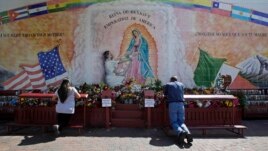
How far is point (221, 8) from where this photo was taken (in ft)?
53.3

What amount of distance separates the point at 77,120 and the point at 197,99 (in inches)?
153

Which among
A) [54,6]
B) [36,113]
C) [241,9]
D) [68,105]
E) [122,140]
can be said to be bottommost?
[122,140]

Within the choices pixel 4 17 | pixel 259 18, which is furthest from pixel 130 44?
pixel 259 18

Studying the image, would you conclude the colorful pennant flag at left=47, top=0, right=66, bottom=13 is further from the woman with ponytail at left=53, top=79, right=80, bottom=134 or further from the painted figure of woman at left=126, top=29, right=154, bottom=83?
the woman with ponytail at left=53, top=79, right=80, bottom=134

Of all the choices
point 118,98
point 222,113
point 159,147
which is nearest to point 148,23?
point 118,98

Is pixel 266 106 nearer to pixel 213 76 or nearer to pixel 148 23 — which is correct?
pixel 213 76

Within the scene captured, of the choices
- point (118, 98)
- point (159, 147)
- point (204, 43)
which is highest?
point (204, 43)

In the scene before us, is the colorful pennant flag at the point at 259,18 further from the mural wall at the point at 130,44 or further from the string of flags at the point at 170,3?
the mural wall at the point at 130,44

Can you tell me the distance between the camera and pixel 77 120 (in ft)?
44.3

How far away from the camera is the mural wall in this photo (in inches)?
636

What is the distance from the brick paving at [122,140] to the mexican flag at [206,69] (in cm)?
316

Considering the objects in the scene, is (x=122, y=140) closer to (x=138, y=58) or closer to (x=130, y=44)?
(x=138, y=58)

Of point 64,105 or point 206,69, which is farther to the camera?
point 206,69

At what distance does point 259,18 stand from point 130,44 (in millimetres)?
5150
